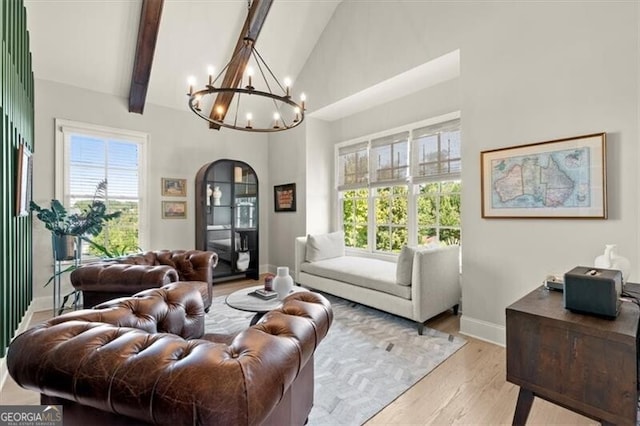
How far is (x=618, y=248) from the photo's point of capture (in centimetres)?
226

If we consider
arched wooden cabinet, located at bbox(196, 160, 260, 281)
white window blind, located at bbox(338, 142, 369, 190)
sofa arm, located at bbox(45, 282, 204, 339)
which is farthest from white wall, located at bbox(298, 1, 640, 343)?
arched wooden cabinet, located at bbox(196, 160, 260, 281)

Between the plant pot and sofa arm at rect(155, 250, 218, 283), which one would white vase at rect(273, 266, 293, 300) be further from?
the plant pot

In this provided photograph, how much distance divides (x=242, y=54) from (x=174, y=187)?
2.35 m

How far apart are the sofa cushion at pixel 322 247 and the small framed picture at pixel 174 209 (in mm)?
2225

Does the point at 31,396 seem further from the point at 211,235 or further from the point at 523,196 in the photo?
the point at 523,196

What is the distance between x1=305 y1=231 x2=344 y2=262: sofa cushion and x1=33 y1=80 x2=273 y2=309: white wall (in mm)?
1756

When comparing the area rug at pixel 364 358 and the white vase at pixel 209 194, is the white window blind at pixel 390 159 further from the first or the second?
the white vase at pixel 209 194

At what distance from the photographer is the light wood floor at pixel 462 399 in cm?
184

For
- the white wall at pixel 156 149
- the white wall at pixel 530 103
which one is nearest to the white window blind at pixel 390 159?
the white wall at pixel 530 103

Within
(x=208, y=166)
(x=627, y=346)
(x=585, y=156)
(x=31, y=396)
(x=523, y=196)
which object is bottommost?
(x=31, y=396)

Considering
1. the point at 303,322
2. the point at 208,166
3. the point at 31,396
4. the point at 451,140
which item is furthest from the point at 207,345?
the point at 208,166

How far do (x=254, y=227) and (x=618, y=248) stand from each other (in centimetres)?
468

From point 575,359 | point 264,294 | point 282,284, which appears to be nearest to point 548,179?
point 575,359

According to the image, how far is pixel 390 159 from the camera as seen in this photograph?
454 cm
